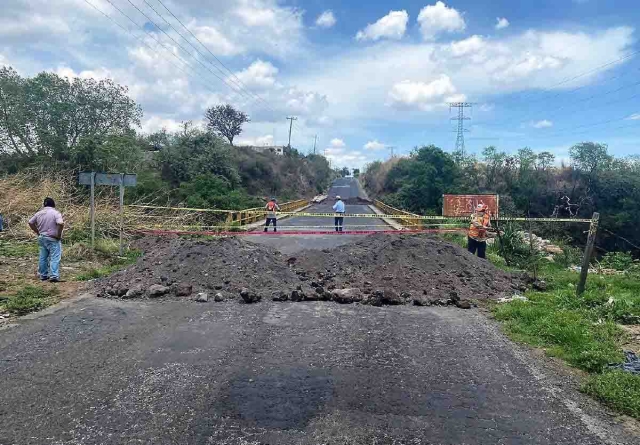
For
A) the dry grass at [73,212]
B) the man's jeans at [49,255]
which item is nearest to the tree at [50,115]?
the dry grass at [73,212]

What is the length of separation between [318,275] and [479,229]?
4.82 metres

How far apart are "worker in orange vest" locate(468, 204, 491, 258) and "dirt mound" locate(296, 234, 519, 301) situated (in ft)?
4.17

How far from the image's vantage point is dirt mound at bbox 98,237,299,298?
909 centimetres

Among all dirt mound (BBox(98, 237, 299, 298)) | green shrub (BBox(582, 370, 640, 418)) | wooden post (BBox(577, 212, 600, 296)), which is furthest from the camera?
dirt mound (BBox(98, 237, 299, 298))

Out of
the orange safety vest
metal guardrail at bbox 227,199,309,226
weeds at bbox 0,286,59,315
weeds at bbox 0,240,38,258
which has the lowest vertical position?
weeds at bbox 0,286,59,315

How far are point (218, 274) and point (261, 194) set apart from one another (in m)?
40.0

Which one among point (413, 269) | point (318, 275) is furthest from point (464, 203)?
point (318, 275)

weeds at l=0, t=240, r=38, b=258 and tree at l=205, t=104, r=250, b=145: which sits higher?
tree at l=205, t=104, r=250, b=145

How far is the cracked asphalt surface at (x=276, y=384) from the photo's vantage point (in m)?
3.95

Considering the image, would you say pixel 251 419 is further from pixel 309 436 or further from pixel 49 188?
pixel 49 188

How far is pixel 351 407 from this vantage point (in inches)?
172

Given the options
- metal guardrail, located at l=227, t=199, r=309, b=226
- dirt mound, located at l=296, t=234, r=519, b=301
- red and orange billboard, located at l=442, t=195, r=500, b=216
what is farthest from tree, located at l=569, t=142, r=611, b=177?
Answer: dirt mound, located at l=296, t=234, r=519, b=301

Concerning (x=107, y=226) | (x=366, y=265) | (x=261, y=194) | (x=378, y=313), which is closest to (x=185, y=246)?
(x=366, y=265)

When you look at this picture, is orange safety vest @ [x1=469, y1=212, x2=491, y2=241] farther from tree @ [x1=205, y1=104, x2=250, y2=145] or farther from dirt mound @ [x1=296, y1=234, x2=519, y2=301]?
tree @ [x1=205, y1=104, x2=250, y2=145]
